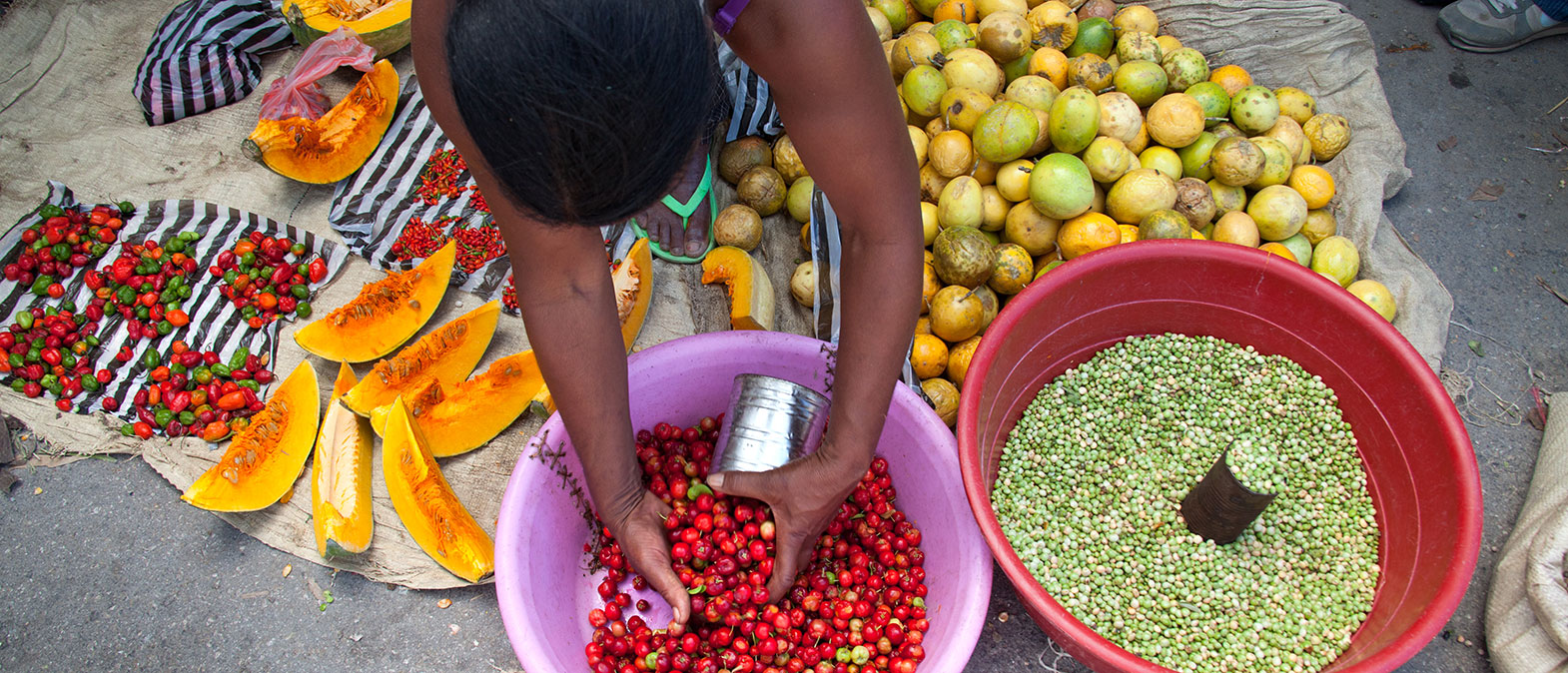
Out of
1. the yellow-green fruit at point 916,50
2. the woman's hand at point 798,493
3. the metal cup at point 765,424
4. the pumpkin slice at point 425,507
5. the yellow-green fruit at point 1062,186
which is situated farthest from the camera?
the yellow-green fruit at point 916,50

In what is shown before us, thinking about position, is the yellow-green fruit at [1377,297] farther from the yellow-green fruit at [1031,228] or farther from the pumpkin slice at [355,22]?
the pumpkin slice at [355,22]

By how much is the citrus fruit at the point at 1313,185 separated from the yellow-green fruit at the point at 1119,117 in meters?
0.61

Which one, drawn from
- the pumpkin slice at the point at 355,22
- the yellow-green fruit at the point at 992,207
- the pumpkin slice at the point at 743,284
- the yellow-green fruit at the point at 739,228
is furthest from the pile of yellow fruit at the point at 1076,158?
the pumpkin slice at the point at 355,22

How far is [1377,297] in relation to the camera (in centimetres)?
259

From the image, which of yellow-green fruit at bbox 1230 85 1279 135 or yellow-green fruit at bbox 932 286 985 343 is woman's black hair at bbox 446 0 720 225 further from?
yellow-green fruit at bbox 1230 85 1279 135

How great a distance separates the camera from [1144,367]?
2.29 metres

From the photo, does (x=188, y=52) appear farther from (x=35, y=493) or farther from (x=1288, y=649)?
(x=1288, y=649)

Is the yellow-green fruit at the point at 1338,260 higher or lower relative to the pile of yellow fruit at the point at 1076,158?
lower

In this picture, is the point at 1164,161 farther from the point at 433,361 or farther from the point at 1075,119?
the point at 433,361

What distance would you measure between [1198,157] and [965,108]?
79cm

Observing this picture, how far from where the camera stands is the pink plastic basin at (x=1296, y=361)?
1.71 metres

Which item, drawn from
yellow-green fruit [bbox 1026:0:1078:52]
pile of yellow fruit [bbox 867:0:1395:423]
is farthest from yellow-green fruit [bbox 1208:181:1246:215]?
yellow-green fruit [bbox 1026:0:1078:52]

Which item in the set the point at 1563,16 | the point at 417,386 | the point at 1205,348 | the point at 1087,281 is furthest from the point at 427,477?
the point at 1563,16

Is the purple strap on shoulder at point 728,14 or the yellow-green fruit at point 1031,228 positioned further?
the yellow-green fruit at point 1031,228
